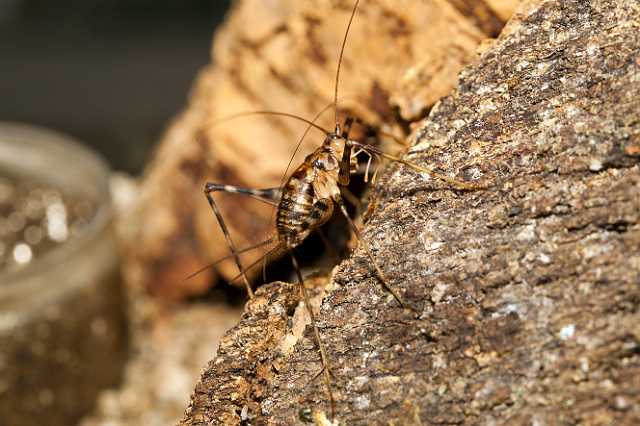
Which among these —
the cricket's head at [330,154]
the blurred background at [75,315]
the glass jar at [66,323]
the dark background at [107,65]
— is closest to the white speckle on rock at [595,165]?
the cricket's head at [330,154]

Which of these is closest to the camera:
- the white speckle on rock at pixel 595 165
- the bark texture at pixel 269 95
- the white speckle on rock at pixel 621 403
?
the white speckle on rock at pixel 621 403

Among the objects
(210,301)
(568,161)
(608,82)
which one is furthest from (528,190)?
(210,301)

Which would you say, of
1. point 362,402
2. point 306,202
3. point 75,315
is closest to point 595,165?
point 362,402

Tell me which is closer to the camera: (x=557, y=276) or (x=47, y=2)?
(x=557, y=276)

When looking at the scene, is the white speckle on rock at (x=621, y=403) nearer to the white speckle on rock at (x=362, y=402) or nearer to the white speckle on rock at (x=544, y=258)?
the white speckle on rock at (x=544, y=258)

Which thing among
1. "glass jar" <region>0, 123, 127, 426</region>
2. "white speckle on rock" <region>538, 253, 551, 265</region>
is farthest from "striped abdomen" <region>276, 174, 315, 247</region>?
"glass jar" <region>0, 123, 127, 426</region>

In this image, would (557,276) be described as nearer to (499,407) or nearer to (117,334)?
(499,407)

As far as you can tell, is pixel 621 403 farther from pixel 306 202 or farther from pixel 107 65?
pixel 107 65
